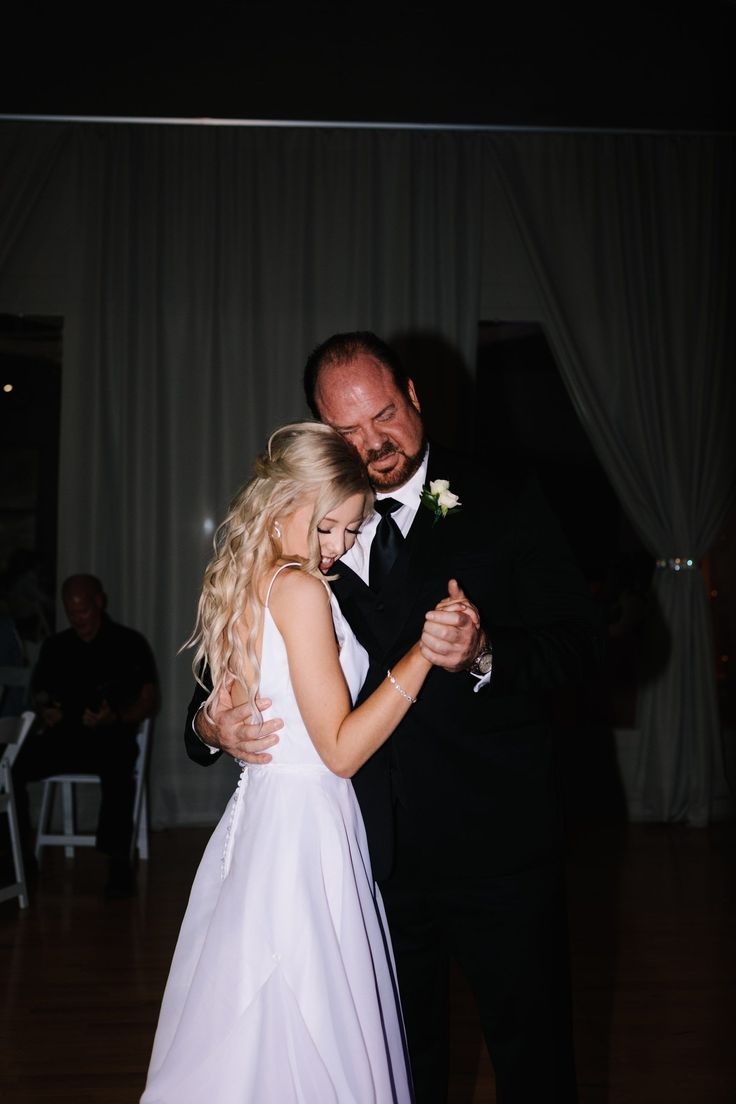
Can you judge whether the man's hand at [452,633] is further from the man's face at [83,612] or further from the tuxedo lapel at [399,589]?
the man's face at [83,612]

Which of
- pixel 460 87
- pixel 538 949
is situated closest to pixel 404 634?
pixel 538 949

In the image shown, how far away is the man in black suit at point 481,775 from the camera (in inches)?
74.1

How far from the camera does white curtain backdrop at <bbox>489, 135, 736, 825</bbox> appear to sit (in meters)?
6.41

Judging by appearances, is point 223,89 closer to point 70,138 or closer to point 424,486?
point 70,138

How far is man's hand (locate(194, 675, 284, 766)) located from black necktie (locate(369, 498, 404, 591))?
1.00ft

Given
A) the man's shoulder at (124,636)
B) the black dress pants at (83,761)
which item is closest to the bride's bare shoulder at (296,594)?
the black dress pants at (83,761)

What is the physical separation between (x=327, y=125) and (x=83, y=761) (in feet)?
12.3

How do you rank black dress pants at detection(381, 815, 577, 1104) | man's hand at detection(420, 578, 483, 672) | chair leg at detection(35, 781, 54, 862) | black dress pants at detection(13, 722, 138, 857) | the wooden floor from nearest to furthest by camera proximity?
1. man's hand at detection(420, 578, 483, 672)
2. black dress pants at detection(381, 815, 577, 1104)
3. the wooden floor
4. black dress pants at detection(13, 722, 138, 857)
5. chair leg at detection(35, 781, 54, 862)

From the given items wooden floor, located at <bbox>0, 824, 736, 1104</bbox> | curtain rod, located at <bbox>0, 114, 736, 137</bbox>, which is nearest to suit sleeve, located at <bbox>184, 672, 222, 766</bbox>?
wooden floor, located at <bbox>0, 824, 736, 1104</bbox>

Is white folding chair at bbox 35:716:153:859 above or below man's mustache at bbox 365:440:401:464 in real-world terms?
below

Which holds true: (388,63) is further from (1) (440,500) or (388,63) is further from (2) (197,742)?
(2) (197,742)

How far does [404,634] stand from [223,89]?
15.2 ft

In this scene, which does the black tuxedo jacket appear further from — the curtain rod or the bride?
the curtain rod

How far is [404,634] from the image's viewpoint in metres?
1.92
